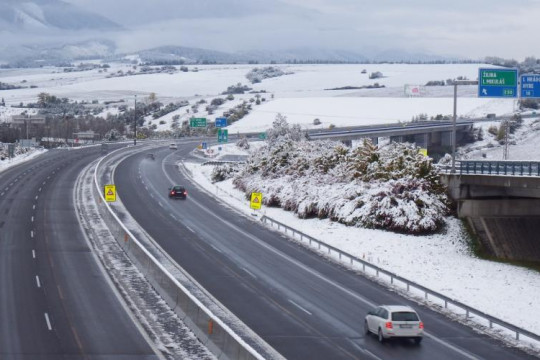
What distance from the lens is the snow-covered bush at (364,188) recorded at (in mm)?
53625

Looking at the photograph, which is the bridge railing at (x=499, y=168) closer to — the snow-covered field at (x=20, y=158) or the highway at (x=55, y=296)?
the highway at (x=55, y=296)

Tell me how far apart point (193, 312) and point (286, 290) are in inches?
342

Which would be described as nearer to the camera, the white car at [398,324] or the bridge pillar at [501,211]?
the white car at [398,324]

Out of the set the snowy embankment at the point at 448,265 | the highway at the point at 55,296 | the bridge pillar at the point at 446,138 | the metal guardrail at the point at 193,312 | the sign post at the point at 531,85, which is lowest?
the snowy embankment at the point at 448,265

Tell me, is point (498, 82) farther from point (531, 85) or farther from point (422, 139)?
point (422, 139)

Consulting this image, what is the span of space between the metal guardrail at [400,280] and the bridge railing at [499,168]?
10.6m

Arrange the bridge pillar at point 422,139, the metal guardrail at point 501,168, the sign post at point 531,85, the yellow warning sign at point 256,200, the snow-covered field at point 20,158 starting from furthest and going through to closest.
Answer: the bridge pillar at point 422,139 → the snow-covered field at point 20,158 → the yellow warning sign at point 256,200 → the sign post at point 531,85 → the metal guardrail at point 501,168

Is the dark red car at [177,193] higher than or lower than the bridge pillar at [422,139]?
lower

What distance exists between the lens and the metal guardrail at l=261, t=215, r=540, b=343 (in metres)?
30.3

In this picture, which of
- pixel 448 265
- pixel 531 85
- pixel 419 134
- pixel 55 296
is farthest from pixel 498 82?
pixel 419 134

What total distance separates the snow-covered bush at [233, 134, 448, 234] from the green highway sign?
5.76 meters

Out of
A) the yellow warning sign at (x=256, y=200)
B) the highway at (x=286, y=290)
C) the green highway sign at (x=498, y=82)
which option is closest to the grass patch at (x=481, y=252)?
the green highway sign at (x=498, y=82)

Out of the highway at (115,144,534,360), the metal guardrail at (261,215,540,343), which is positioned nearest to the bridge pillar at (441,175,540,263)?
the metal guardrail at (261,215,540,343)

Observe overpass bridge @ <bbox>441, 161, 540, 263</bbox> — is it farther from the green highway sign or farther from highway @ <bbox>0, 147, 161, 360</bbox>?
highway @ <bbox>0, 147, 161, 360</bbox>
